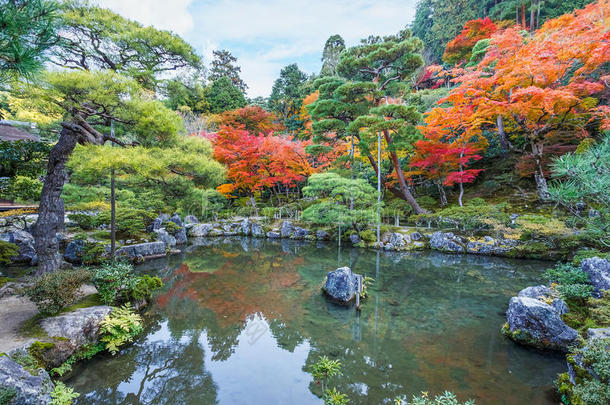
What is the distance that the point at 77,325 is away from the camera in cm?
376

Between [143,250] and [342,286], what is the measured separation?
287 inches

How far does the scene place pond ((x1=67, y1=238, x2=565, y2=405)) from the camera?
3.27m

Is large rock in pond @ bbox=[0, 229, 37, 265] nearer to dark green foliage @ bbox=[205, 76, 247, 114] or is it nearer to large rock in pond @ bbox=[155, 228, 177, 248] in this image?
large rock in pond @ bbox=[155, 228, 177, 248]

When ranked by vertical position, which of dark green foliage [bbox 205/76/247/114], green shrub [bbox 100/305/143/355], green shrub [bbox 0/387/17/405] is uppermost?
dark green foliage [bbox 205/76/247/114]

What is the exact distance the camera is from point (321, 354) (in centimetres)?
406

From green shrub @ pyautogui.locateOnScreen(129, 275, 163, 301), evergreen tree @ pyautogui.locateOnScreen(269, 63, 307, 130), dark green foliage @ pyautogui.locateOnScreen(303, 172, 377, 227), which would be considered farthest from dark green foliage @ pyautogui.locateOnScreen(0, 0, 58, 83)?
evergreen tree @ pyautogui.locateOnScreen(269, 63, 307, 130)

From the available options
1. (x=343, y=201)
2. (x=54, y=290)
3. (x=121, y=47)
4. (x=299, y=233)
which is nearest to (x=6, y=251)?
(x=54, y=290)

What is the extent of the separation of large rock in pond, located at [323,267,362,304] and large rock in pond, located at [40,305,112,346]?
425 centimetres

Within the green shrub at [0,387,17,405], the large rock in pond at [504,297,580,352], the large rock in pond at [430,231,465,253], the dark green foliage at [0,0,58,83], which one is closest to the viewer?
the dark green foliage at [0,0,58,83]

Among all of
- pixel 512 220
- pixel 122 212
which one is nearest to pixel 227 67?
pixel 122 212

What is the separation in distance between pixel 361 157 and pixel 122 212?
1075cm

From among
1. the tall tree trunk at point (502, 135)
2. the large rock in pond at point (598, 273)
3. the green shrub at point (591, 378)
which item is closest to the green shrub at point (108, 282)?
the green shrub at point (591, 378)

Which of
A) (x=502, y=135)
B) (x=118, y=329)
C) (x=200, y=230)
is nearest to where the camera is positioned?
(x=118, y=329)

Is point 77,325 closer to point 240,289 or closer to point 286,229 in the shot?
point 240,289
